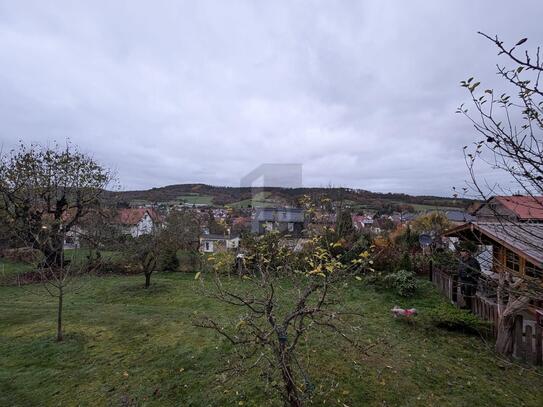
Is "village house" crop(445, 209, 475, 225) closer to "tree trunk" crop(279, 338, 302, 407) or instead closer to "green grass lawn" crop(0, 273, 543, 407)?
"green grass lawn" crop(0, 273, 543, 407)

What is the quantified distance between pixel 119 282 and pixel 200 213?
28.5 feet

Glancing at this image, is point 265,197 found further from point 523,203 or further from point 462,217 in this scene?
point 462,217

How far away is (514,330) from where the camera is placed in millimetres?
5742

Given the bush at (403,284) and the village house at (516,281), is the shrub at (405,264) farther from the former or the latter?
the bush at (403,284)

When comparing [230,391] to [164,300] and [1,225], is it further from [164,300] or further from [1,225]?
[1,225]

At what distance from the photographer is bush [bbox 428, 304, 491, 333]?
6672 mm

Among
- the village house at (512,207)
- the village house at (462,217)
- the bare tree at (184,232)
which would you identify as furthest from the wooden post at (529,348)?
the bare tree at (184,232)

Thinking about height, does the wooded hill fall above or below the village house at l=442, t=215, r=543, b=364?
above

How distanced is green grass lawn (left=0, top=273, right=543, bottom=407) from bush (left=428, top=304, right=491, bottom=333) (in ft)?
0.69

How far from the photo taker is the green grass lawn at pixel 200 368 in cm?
438

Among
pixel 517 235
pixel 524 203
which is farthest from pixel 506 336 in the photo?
pixel 524 203

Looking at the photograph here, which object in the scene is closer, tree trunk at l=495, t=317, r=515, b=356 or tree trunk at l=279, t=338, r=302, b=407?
tree trunk at l=279, t=338, r=302, b=407

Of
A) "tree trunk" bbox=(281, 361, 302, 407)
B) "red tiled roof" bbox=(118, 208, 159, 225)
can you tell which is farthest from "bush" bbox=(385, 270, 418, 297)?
"red tiled roof" bbox=(118, 208, 159, 225)

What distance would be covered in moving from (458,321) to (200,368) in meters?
5.63
